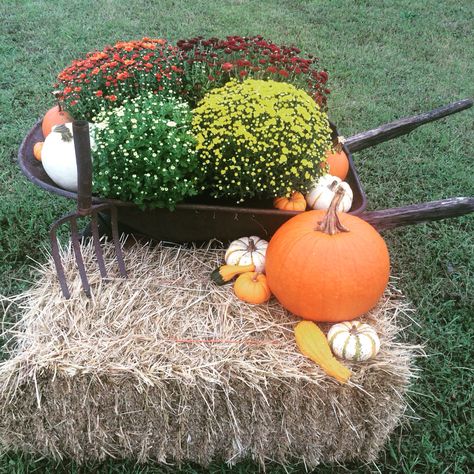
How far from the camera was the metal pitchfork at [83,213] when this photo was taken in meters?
1.62

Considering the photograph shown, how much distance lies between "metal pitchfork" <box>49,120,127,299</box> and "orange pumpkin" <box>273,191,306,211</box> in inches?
25.4

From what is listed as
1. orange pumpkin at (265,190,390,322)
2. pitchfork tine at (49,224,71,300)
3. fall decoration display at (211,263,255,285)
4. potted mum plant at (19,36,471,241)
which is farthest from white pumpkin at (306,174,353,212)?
pitchfork tine at (49,224,71,300)

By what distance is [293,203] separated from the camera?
208 centimetres

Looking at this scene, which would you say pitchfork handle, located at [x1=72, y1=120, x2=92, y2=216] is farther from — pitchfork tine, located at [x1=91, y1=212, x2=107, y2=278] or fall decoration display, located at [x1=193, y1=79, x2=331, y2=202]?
fall decoration display, located at [x1=193, y1=79, x2=331, y2=202]

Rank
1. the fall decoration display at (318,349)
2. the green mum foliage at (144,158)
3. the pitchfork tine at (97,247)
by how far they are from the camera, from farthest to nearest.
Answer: the pitchfork tine at (97,247) < the green mum foliage at (144,158) < the fall decoration display at (318,349)

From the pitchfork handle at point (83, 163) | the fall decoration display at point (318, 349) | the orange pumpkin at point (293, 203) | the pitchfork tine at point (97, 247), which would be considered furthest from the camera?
the orange pumpkin at point (293, 203)

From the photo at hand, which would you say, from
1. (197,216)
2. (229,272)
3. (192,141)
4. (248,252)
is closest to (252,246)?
(248,252)

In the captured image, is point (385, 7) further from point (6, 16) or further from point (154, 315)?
point (154, 315)

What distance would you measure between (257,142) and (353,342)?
0.79 meters

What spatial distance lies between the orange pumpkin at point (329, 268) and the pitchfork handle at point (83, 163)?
0.69 meters

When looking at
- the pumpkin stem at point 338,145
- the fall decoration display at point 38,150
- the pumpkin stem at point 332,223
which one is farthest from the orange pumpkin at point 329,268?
the fall decoration display at point 38,150

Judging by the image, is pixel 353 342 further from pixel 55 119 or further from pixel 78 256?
pixel 55 119

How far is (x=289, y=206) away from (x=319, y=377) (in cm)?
67

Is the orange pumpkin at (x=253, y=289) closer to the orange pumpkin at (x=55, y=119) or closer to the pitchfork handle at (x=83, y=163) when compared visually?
the pitchfork handle at (x=83, y=163)
